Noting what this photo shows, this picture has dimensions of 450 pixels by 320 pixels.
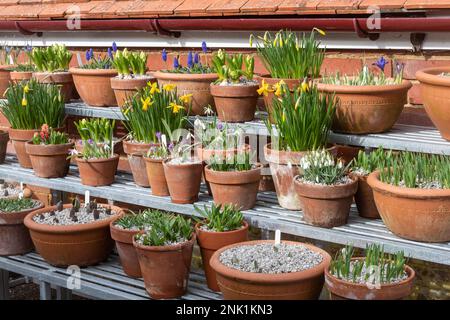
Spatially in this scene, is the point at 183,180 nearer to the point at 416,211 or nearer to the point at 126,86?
the point at 126,86

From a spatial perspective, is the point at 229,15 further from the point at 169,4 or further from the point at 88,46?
the point at 88,46

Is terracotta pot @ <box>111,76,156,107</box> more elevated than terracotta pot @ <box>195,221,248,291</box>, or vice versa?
terracotta pot @ <box>111,76,156,107</box>

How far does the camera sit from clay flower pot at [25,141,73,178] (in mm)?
4469

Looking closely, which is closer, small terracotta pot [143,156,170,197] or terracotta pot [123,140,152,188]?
small terracotta pot [143,156,170,197]

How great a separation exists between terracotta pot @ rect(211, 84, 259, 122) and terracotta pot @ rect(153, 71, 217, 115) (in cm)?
15

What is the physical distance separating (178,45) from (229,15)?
52 centimetres

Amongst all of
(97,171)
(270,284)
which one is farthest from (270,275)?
(97,171)

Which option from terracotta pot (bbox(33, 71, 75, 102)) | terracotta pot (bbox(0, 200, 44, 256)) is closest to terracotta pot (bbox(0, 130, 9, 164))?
terracotta pot (bbox(33, 71, 75, 102))

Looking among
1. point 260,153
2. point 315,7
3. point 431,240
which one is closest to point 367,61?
point 315,7

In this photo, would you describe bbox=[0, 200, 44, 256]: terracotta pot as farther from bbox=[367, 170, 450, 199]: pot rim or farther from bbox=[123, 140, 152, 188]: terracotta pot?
bbox=[367, 170, 450, 199]: pot rim

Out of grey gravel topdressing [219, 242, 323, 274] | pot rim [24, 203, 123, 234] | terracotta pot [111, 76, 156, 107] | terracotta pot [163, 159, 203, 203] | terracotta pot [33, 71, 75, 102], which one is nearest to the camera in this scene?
grey gravel topdressing [219, 242, 323, 274]

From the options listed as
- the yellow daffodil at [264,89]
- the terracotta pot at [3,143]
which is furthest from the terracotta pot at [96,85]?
the yellow daffodil at [264,89]

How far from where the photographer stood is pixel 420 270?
4.24 meters

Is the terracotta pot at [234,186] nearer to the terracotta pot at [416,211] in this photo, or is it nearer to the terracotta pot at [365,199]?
the terracotta pot at [365,199]
